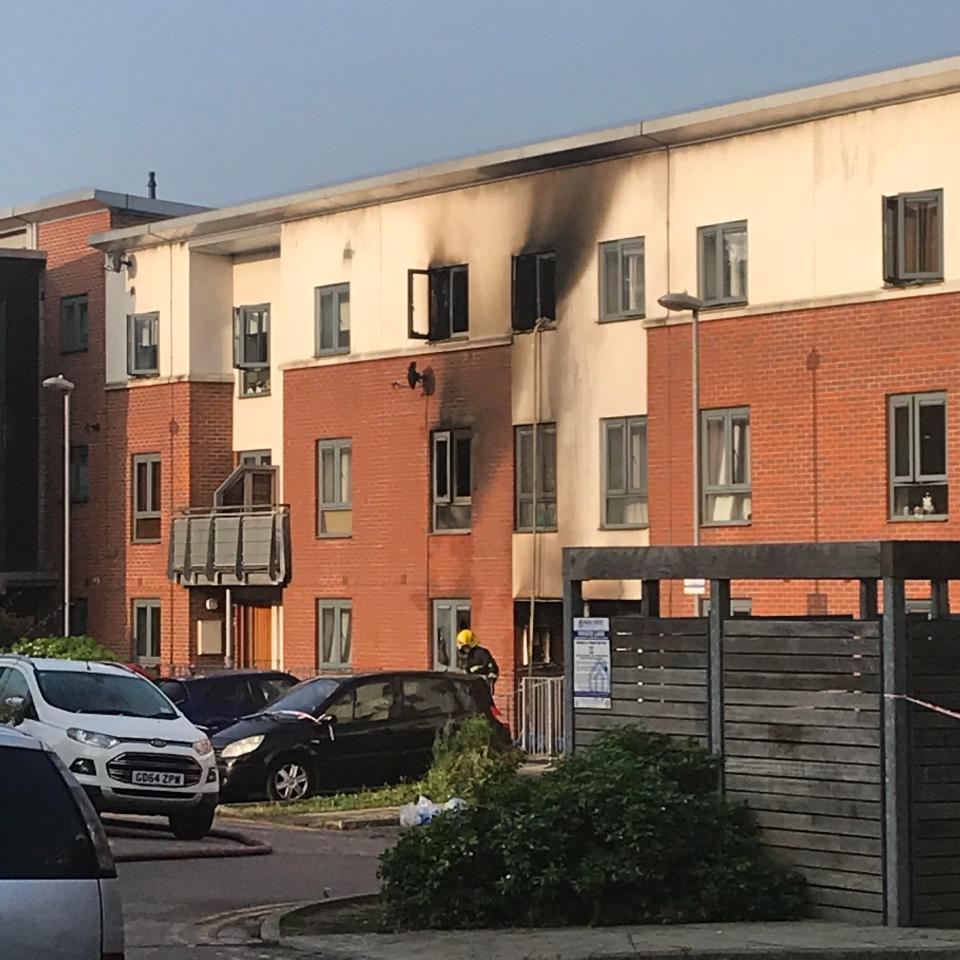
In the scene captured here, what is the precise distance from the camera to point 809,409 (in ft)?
104

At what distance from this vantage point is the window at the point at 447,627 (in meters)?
37.6

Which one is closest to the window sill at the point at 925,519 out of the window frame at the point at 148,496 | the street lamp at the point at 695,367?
the street lamp at the point at 695,367

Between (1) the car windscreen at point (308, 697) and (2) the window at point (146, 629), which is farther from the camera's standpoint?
(2) the window at point (146, 629)

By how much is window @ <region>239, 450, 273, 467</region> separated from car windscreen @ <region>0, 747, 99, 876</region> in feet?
120

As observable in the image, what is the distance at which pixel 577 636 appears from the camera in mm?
15352

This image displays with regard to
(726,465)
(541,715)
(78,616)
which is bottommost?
(541,715)

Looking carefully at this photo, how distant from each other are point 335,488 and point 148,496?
673cm

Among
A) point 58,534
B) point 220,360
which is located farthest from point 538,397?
point 58,534

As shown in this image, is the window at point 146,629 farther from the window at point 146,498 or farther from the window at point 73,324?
the window at point 73,324

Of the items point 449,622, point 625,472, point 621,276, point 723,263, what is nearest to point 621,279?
point 621,276

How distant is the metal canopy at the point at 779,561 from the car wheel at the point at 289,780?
10.3 metres

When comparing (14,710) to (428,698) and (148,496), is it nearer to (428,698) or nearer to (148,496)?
(428,698)

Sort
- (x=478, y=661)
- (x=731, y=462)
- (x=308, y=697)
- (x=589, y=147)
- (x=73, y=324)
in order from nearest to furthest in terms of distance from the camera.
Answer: (x=308, y=697) → (x=478, y=661) → (x=731, y=462) → (x=589, y=147) → (x=73, y=324)

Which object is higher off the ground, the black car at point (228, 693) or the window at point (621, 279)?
the window at point (621, 279)
